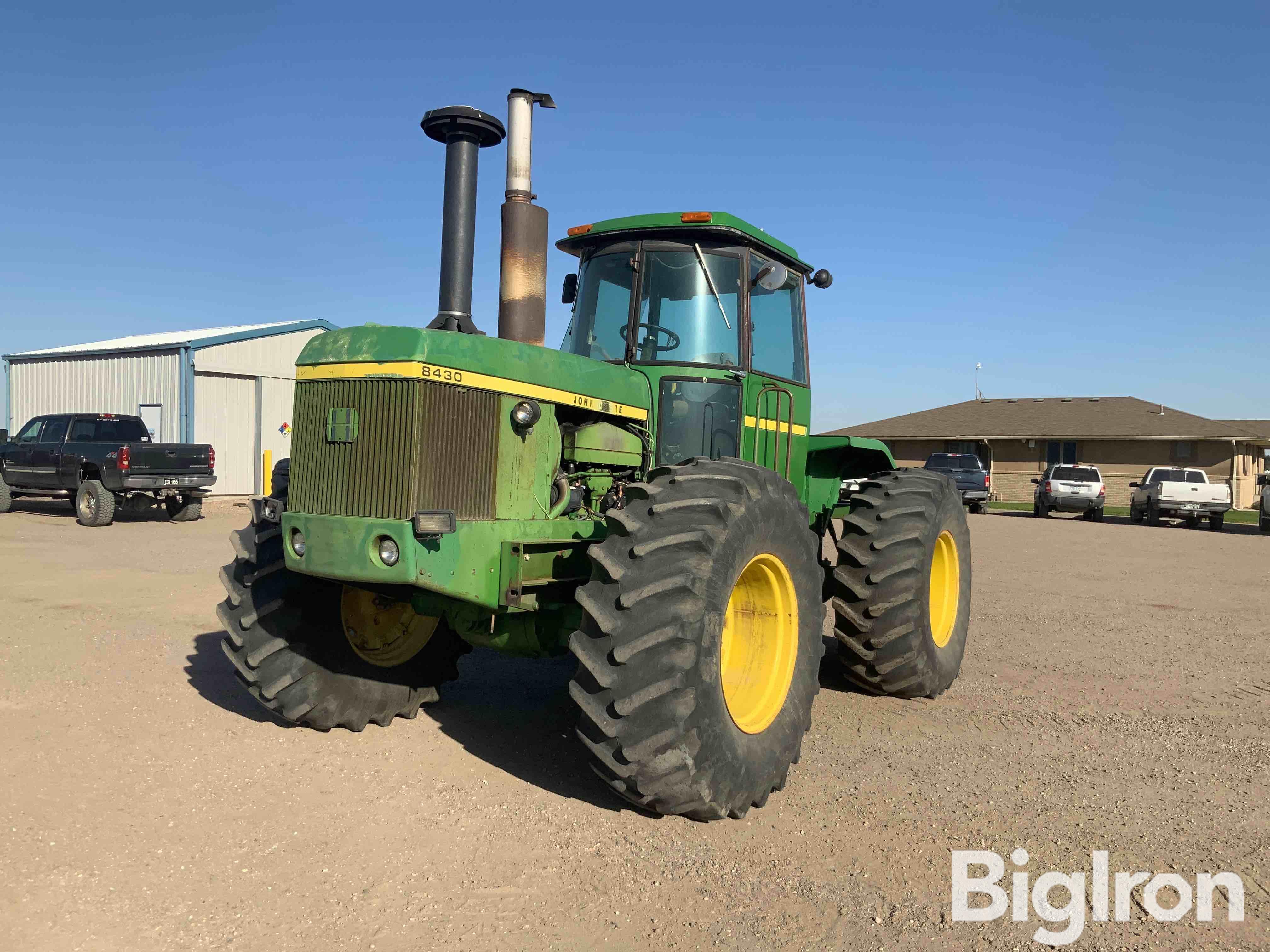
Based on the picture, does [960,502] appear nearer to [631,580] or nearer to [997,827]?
[997,827]

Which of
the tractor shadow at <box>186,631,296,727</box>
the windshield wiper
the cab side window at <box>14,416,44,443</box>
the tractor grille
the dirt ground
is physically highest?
the windshield wiper

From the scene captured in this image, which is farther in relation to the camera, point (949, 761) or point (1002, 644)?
point (1002, 644)

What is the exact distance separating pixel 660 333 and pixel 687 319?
0.56ft

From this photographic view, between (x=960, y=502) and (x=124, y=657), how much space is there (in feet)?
19.4

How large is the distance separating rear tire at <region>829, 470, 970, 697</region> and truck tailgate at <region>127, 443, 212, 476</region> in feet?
46.9

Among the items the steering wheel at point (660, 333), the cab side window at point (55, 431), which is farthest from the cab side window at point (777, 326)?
the cab side window at point (55, 431)

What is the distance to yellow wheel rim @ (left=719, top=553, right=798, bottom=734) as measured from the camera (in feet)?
14.1

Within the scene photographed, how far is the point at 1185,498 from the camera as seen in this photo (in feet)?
78.3

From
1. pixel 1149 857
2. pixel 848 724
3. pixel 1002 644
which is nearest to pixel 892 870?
pixel 1149 857

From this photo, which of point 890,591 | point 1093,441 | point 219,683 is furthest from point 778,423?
point 1093,441

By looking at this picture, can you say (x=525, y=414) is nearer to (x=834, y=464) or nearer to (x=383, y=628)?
(x=383, y=628)

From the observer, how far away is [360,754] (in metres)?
4.54

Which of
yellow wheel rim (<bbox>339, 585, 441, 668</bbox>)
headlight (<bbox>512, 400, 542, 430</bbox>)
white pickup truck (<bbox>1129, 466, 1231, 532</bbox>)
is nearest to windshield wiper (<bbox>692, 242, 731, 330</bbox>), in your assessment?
headlight (<bbox>512, 400, 542, 430</bbox>)

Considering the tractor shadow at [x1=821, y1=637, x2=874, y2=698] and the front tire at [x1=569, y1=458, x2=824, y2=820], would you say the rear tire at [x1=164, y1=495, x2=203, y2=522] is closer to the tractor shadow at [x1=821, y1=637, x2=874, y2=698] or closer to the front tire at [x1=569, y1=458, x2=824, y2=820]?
the tractor shadow at [x1=821, y1=637, x2=874, y2=698]
